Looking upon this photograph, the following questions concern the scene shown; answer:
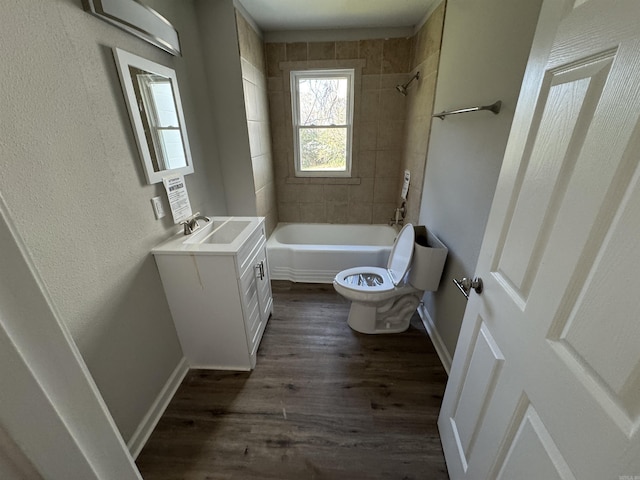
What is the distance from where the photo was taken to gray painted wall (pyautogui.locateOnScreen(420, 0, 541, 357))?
3.77 ft

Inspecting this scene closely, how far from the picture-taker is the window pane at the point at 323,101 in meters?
2.83

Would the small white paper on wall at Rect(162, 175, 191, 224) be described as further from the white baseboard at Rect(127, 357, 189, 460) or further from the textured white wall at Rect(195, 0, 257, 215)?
the white baseboard at Rect(127, 357, 189, 460)

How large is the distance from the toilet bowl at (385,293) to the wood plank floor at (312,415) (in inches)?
4.0

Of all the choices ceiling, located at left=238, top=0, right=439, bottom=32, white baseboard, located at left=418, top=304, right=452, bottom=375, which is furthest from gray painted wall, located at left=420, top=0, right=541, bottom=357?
ceiling, located at left=238, top=0, right=439, bottom=32

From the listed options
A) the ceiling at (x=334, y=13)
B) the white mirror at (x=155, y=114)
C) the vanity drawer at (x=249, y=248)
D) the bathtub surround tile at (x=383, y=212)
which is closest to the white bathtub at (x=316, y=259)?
the bathtub surround tile at (x=383, y=212)

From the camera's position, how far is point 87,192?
3.48 feet

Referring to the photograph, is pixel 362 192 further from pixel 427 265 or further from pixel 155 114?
pixel 155 114

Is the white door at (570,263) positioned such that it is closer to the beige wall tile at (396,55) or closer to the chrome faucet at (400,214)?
the chrome faucet at (400,214)

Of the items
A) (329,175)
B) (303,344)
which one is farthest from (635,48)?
(329,175)

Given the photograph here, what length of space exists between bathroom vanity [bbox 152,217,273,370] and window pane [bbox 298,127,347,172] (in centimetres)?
151

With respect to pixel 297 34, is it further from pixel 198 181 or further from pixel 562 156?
pixel 562 156

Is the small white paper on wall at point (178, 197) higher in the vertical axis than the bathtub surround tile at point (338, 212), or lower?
higher

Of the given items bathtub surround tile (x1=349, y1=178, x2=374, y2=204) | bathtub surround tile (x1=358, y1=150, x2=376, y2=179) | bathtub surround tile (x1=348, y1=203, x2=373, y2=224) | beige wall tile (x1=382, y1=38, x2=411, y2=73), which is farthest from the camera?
bathtub surround tile (x1=348, y1=203, x2=373, y2=224)

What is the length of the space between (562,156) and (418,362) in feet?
5.10
